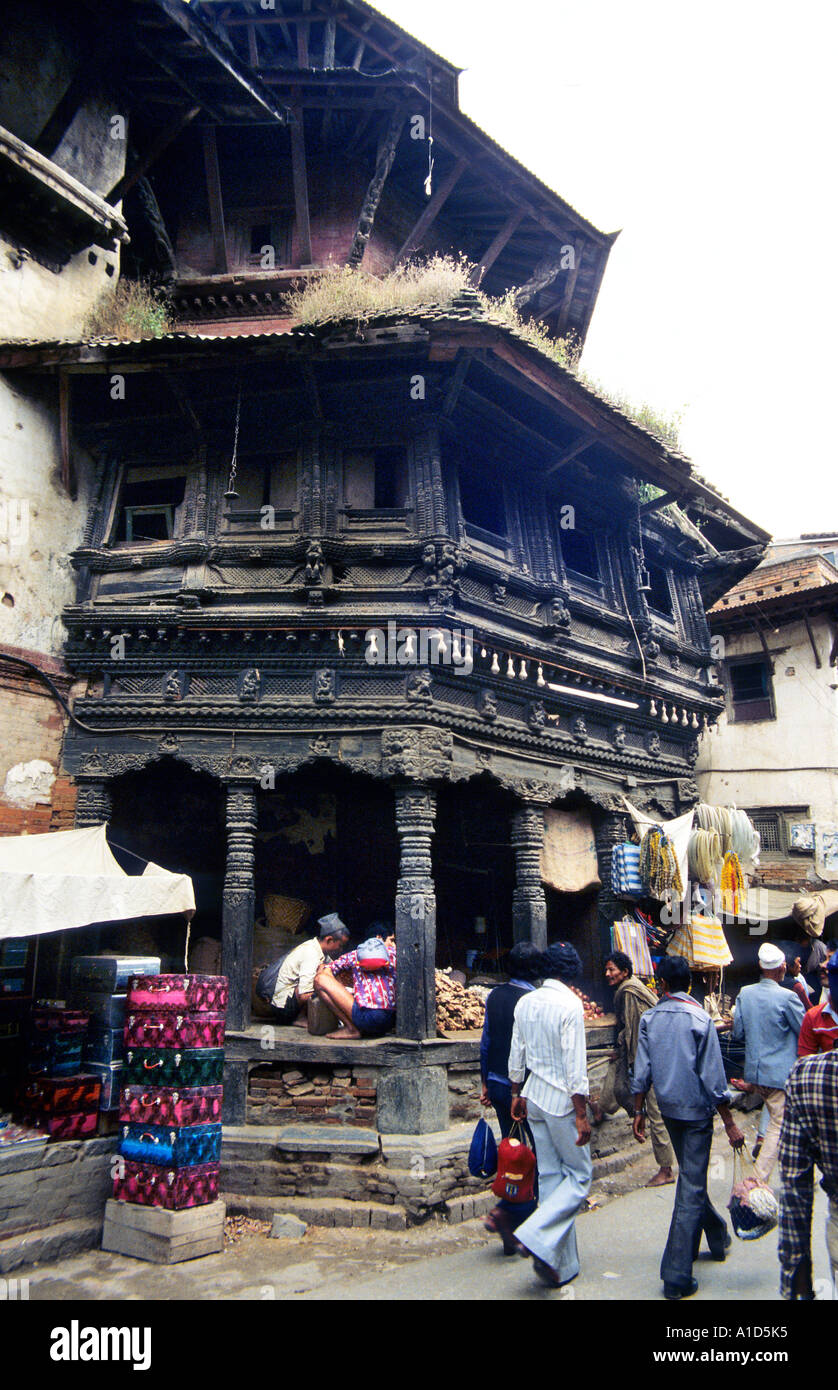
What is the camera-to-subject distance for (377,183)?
438 inches

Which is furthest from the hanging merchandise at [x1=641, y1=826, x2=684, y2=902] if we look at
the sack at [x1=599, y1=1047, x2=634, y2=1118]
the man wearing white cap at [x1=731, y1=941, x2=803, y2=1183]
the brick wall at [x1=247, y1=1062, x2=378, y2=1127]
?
the brick wall at [x1=247, y1=1062, x2=378, y2=1127]

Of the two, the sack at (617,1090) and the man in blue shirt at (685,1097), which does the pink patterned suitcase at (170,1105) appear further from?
the sack at (617,1090)

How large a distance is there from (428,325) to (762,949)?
22.3 feet

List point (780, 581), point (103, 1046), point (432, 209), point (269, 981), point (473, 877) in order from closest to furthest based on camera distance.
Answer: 1. point (103, 1046)
2. point (269, 981)
3. point (432, 209)
4. point (473, 877)
5. point (780, 581)

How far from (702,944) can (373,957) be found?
4.62 metres

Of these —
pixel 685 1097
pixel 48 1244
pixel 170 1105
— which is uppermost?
pixel 685 1097

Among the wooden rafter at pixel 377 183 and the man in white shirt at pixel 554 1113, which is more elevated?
the wooden rafter at pixel 377 183

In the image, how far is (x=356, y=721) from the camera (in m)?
8.81

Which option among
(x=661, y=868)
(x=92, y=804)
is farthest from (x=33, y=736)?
(x=661, y=868)

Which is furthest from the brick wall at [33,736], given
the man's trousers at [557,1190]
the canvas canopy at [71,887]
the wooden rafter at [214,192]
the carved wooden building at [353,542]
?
the wooden rafter at [214,192]

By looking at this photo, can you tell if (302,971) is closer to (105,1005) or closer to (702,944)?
(105,1005)

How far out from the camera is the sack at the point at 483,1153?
19.0ft

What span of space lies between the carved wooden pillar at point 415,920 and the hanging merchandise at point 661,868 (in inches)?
129

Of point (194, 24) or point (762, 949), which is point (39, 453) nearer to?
point (194, 24)
